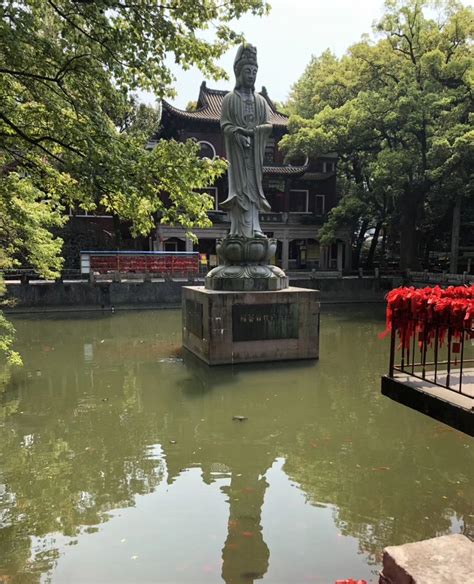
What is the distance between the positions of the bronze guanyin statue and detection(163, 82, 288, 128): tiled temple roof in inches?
660

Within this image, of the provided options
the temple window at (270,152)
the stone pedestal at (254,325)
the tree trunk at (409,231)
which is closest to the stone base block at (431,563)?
the stone pedestal at (254,325)

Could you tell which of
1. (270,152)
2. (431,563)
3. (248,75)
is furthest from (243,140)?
(270,152)

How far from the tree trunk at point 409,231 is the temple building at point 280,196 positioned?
5.05 m

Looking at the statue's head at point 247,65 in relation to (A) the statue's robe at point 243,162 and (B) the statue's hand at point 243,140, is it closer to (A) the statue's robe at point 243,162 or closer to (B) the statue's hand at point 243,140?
(A) the statue's robe at point 243,162

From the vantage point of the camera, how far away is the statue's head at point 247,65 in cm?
932

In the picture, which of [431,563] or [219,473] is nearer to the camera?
[431,563]

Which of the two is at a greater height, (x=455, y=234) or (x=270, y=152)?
(x=270, y=152)

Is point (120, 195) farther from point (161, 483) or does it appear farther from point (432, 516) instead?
point (432, 516)

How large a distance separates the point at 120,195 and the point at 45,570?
9.32ft

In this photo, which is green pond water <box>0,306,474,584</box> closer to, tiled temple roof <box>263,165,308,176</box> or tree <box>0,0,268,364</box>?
tree <box>0,0,268,364</box>

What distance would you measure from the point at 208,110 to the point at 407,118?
12937mm

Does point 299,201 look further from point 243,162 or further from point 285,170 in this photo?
point 243,162

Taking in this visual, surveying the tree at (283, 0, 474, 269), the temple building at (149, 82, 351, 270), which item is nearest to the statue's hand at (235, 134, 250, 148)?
the tree at (283, 0, 474, 269)

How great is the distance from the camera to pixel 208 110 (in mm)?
27141
